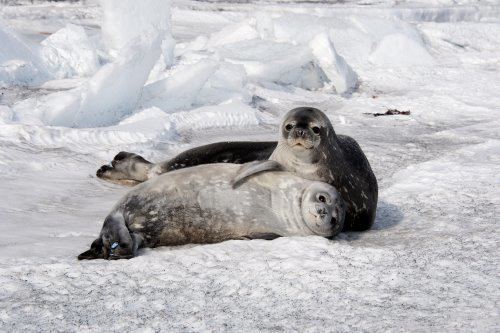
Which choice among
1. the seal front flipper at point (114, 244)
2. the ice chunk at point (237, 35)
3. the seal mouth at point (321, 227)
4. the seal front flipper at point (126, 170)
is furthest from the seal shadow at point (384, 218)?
the ice chunk at point (237, 35)

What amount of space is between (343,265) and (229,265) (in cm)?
40

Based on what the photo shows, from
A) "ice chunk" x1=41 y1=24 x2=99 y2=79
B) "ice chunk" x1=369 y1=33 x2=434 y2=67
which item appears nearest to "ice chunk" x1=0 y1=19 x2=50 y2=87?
"ice chunk" x1=41 y1=24 x2=99 y2=79

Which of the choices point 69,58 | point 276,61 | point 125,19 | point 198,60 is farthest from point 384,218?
point 125,19

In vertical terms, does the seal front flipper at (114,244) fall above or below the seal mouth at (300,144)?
below

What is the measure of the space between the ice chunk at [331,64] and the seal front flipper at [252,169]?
477cm

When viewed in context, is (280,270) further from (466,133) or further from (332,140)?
(466,133)

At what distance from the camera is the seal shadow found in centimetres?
338

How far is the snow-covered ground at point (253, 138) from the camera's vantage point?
2.38 metres

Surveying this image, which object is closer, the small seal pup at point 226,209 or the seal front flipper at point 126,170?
the small seal pup at point 226,209

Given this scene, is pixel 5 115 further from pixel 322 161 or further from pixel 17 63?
pixel 322 161

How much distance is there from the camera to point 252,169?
10.7 ft

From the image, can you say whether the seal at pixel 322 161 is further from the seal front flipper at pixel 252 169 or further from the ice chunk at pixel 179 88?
the ice chunk at pixel 179 88

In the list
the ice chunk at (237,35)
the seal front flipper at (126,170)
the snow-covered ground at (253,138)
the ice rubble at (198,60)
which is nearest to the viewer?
the snow-covered ground at (253,138)

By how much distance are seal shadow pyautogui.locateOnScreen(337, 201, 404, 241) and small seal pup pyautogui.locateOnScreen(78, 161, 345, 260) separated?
221 millimetres
